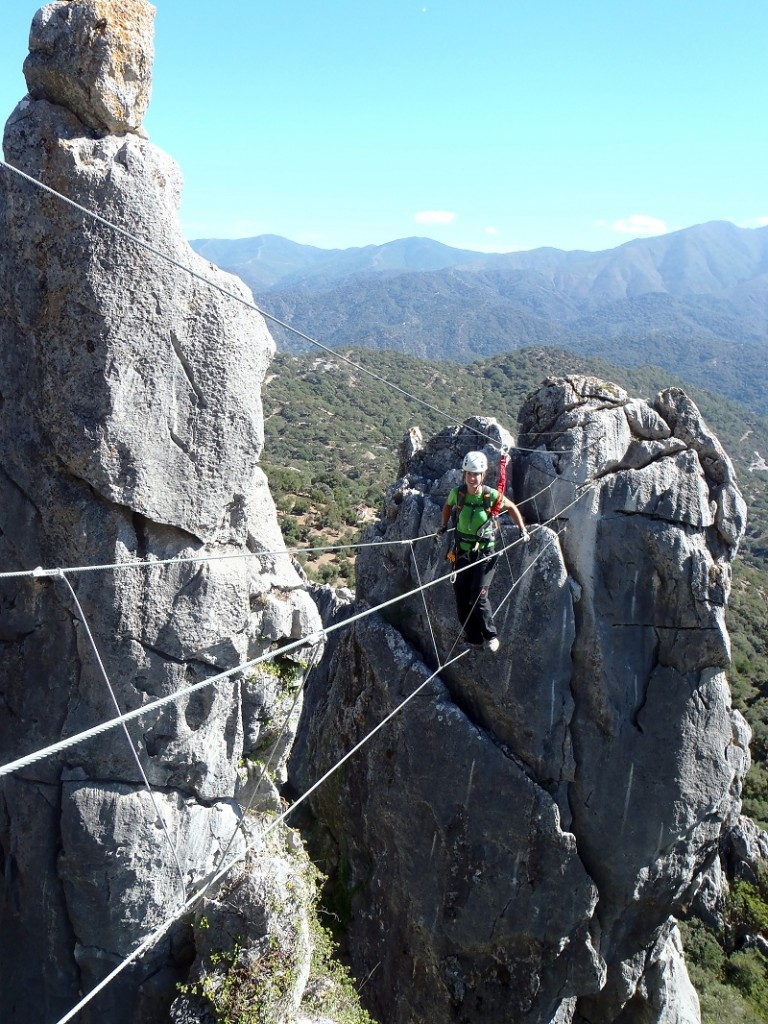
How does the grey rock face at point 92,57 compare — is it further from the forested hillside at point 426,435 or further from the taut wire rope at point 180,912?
the taut wire rope at point 180,912

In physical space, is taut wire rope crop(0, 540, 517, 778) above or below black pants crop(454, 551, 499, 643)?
above

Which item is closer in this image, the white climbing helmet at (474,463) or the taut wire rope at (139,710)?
the taut wire rope at (139,710)

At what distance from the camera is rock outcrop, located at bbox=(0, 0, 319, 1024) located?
7.09 m

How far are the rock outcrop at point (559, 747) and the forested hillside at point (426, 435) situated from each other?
9.07ft

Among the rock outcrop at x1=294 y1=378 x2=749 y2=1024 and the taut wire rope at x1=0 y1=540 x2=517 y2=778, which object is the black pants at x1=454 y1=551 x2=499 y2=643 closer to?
the rock outcrop at x1=294 y1=378 x2=749 y2=1024

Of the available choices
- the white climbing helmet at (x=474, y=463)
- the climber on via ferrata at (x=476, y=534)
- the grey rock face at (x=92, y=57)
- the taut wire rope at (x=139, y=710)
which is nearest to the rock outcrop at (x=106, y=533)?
the grey rock face at (x=92, y=57)

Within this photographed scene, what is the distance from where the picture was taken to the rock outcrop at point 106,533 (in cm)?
709

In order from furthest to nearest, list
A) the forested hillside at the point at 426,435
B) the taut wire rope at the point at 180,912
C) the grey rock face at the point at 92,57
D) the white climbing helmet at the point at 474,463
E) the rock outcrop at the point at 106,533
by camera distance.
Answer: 1. the forested hillside at the point at 426,435
2. the white climbing helmet at the point at 474,463
3. the grey rock face at the point at 92,57
4. the rock outcrop at the point at 106,533
5. the taut wire rope at the point at 180,912

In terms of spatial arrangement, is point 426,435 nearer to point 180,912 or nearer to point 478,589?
point 478,589

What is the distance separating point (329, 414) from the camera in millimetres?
59594

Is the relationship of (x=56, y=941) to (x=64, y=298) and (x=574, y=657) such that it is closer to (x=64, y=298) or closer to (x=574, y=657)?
(x=64, y=298)

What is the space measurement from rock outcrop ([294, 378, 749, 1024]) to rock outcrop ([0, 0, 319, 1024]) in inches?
192

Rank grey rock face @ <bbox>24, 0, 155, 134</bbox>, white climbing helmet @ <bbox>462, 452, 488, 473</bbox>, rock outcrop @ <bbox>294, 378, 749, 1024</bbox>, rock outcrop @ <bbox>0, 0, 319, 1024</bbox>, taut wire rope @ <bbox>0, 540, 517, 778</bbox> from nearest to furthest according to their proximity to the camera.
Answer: taut wire rope @ <bbox>0, 540, 517, 778</bbox> → rock outcrop @ <bbox>0, 0, 319, 1024</bbox> → grey rock face @ <bbox>24, 0, 155, 134</bbox> → white climbing helmet @ <bbox>462, 452, 488, 473</bbox> → rock outcrop @ <bbox>294, 378, 749, 1024</bbox>

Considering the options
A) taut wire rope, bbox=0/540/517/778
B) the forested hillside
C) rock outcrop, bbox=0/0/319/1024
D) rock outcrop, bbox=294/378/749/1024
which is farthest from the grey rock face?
rock outcrop, bbox=294/378/749/1024
